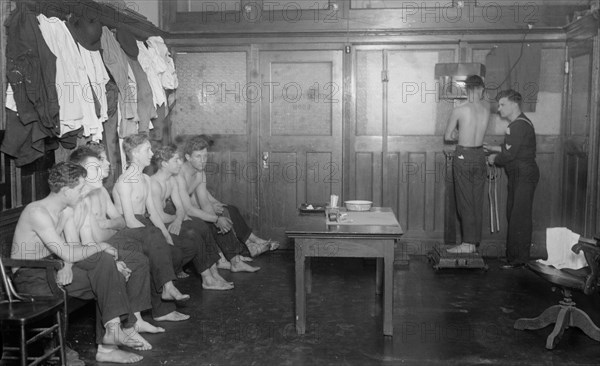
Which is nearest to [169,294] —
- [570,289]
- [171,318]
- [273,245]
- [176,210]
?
[171,318]

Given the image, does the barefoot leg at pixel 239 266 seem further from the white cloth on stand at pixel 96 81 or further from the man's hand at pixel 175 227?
the white cloth on stand at pixel 96 81

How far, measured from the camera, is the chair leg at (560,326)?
4.26 meters

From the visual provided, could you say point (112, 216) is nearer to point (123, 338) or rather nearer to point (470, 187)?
point (123, 338)

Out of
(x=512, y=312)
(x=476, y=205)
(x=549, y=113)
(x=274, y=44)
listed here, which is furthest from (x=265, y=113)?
(x=512, y=312)

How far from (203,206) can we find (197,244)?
945mm

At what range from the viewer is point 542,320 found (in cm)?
457

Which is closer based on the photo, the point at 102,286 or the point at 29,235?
the point at 29,235

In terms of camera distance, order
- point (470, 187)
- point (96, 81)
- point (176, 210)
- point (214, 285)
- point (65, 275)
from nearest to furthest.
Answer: point (65, 275)
point (96, 81)
point (214, 285)
point (176, 210)
point (470, 187)

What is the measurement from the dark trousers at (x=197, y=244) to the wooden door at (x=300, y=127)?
1.77 meters

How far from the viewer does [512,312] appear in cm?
509

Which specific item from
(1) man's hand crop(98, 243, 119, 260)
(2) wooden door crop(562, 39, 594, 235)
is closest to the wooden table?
(1) man's hand crop(98, 243, 119, 260)

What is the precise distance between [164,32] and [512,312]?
4.78 metres

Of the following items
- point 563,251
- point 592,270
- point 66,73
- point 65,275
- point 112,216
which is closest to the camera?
point 65,275

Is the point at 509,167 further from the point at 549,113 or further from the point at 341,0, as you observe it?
the point at 341,0
